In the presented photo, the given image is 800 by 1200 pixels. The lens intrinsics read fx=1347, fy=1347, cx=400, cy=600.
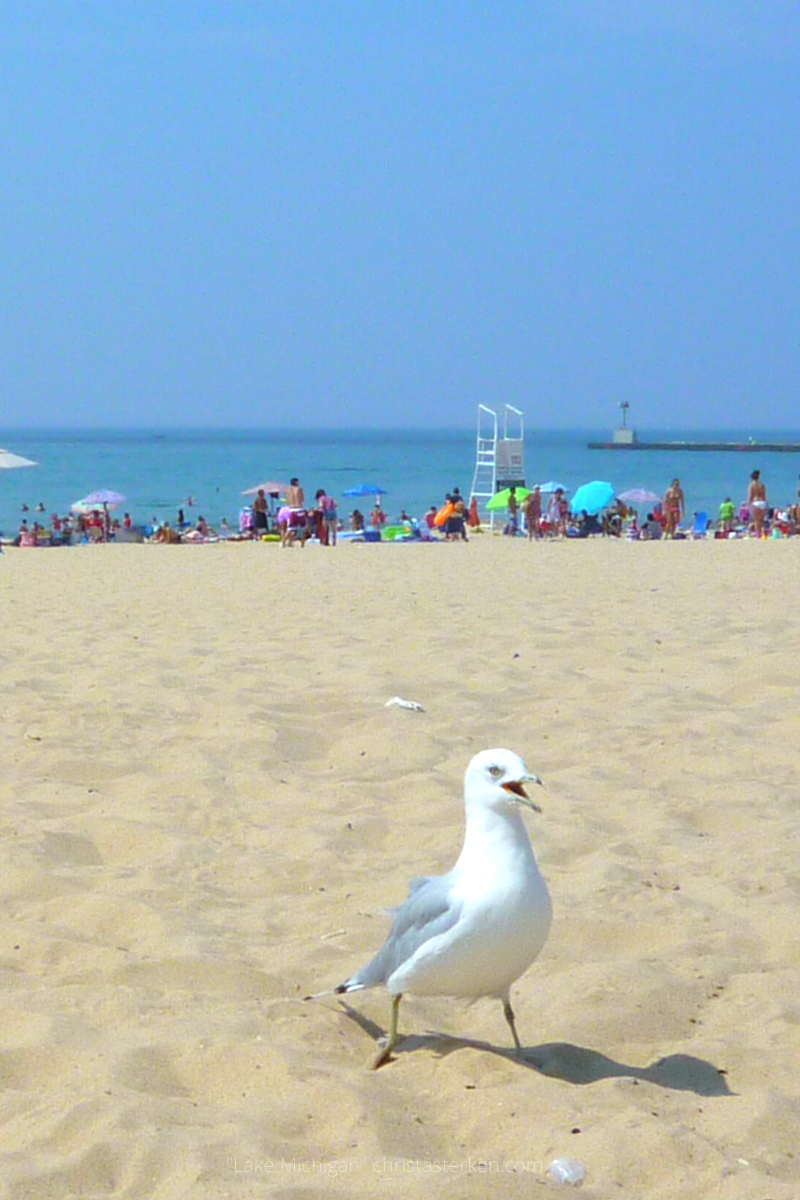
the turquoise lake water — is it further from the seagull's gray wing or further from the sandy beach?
the seagull's gray wing

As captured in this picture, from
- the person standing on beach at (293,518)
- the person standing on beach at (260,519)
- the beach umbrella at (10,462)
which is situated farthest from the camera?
the person standing on beach at (260,519)

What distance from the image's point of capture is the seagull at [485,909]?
9.30ft

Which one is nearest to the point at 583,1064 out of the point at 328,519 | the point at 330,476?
the point at 328,519

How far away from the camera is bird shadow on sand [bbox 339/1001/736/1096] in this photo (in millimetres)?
2852

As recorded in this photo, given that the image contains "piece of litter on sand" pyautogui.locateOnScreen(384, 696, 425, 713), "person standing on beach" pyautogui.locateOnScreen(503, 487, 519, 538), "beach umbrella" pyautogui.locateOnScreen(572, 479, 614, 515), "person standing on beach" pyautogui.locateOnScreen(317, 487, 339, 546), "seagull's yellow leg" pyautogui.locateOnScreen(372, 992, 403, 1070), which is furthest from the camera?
"beach umbrella" pyautogui.locateOnScreen(572, 479, 614, 515)

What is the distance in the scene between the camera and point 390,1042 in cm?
298

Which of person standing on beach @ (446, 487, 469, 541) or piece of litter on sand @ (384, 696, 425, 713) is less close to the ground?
piece of litter on sand @ (384, 696, 425, 713)

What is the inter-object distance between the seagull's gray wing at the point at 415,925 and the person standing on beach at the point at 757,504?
74.1 ft

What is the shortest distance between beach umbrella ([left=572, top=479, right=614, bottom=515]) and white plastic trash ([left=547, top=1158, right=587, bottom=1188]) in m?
26.6

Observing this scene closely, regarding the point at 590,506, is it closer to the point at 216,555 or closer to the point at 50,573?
the point at 216,555

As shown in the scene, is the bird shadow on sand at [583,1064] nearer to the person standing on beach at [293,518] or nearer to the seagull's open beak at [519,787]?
the seagull's open beak at [519,787]

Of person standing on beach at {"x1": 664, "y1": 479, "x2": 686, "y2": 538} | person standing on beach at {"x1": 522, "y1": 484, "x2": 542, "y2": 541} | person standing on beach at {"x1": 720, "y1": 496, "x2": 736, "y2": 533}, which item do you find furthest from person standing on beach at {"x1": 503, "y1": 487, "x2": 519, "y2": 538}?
person standing on beach at {"x1": 720, "y1": 496, "x2": 736, "y2": 533}

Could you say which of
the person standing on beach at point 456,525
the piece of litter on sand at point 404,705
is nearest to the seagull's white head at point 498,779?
the piece of litter on sand at point 404,705

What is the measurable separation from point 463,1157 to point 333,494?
60.5m
